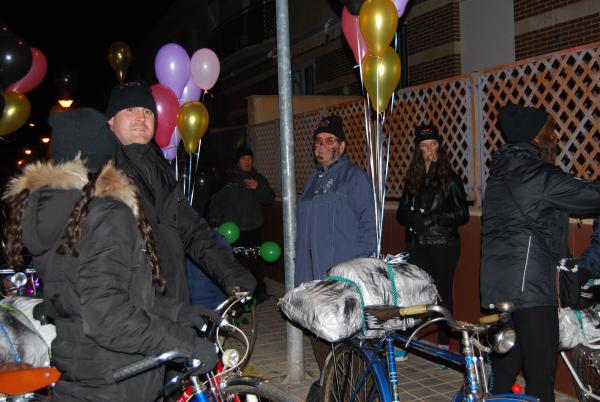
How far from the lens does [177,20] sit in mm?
32625

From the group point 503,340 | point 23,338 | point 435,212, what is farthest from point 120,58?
point 503,340

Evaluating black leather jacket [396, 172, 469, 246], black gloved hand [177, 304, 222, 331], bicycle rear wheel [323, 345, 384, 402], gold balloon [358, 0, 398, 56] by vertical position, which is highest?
gold balloon [358, 0, 398, 56]

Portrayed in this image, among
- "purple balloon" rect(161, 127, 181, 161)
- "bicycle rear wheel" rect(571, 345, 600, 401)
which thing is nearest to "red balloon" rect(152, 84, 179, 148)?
"purple balloon" rect(161, 127, 181, 161)

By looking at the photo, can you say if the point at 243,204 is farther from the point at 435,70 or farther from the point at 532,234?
the point at 435,70

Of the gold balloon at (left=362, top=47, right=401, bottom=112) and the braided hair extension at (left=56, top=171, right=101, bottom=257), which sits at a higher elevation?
the gold balloon at (left=362, top=47, right=401, bottom=112)

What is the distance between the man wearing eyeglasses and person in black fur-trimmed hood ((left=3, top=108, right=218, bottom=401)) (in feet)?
6.73

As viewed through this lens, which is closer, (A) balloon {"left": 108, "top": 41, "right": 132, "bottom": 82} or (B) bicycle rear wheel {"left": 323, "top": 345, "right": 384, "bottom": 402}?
(B) bicycle rear wheel {"left": 323, "top": 345, "right": 384, "bottom": 402}

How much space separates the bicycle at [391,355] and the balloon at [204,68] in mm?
4229

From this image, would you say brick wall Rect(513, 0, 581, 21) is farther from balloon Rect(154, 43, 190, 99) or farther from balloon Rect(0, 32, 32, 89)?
balloon Rect(0, 32, 32, 89)

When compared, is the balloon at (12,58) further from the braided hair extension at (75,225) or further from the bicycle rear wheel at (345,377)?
the braided hair extension at (75,225)

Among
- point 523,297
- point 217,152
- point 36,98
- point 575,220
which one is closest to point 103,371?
point 523,297

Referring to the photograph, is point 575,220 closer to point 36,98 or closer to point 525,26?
point 525,26

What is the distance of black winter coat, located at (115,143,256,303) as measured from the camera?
3387 millimetres

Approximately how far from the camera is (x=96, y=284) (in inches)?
86.2
